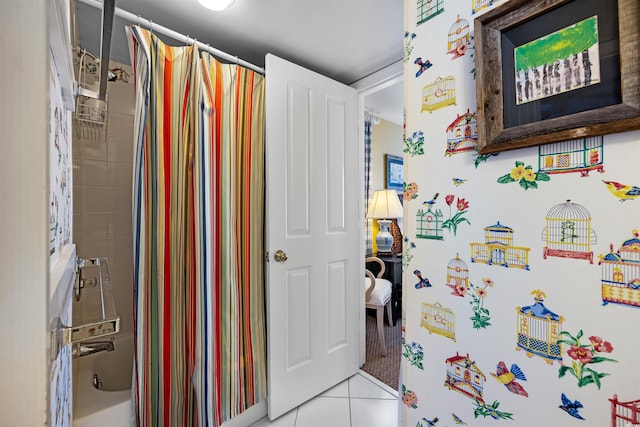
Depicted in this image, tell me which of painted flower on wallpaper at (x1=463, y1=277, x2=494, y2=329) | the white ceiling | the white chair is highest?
the white ceiling

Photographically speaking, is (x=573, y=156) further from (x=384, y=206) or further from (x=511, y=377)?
(x=384, y=206)

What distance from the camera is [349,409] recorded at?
66.4 inches

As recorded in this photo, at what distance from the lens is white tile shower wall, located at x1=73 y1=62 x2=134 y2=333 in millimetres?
1671

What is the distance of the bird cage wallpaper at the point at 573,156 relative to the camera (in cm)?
54

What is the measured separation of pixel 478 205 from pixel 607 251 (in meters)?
0.25

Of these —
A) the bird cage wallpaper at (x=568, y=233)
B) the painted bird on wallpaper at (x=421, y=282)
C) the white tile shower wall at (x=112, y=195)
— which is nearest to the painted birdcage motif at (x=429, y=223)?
the painted bird on wallpaper at (x=421, y=282)

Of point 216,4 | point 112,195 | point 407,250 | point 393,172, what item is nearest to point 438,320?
→ point 407,250

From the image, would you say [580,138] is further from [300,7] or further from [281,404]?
[281,404]

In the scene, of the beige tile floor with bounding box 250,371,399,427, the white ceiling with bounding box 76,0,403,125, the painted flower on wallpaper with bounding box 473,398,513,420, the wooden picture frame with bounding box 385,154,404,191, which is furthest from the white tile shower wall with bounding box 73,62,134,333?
the wooden picture frame with bounding box 385,154,404,191

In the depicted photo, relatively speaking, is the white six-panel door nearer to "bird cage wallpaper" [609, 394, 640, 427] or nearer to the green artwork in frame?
the green artwork in frame

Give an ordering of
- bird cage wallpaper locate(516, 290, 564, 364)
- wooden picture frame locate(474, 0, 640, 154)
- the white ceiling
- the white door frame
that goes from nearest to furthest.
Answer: wooden picture frame locate(474, 0, 640, 154), bird cage wallpaper locate(516, 290, 564, 364), the white ceiling, the white door frame

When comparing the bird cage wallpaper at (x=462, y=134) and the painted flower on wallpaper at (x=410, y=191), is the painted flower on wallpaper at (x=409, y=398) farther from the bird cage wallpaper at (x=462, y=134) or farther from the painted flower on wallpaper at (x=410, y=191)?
the bird cage wallpaper at (x=462, y=134)

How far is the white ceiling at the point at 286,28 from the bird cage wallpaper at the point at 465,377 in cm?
153

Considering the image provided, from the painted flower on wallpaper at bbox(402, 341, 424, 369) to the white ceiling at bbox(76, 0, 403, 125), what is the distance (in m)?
1.50
